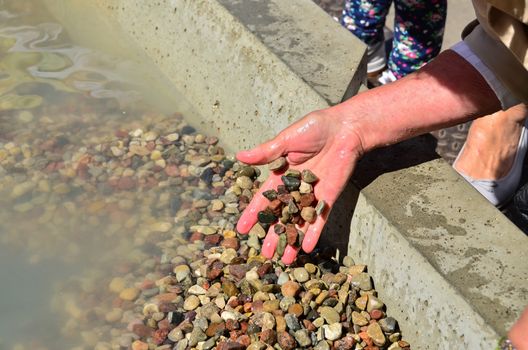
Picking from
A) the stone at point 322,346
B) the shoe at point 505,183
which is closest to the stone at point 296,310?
the stone at point 322,346

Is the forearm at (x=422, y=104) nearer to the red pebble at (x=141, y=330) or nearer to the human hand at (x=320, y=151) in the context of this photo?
the human hand at (x=320, y=151)

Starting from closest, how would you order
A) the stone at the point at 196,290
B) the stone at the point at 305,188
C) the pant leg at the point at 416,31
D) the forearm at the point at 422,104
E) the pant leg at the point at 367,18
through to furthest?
the forearm at the point at 422,104 < the stone at the point at 305,188 < the stone at the point at 196,290 < the pant leg at the point at 416,31 < the pant leg at the point at 367,18

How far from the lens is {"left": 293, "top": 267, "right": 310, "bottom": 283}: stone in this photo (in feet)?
7.58

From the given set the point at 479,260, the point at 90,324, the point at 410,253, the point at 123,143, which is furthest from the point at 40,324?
the point at 479,260

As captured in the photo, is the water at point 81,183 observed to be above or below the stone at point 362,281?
below

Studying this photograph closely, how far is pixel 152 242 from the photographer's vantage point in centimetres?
253

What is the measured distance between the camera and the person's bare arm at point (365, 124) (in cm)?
212

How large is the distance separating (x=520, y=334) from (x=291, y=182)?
798 mm

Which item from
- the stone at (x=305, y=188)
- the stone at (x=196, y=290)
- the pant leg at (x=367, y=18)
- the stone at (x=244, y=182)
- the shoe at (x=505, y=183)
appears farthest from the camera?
the pant leg at (x=367, y=18)

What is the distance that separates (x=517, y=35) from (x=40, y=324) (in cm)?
156

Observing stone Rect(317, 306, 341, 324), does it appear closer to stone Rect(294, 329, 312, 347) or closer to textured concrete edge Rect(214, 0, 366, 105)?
stone Rect(294, 329, 312, 347)

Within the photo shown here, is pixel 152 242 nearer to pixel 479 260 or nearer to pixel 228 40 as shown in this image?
pixel 228 40

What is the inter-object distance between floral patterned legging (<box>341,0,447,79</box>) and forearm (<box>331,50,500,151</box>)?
1100 millimetres

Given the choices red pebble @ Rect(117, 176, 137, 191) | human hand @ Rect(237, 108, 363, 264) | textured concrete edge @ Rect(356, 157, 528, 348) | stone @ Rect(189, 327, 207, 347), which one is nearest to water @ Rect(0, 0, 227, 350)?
red pebble @ Rect(117, 176, 137, 191)
